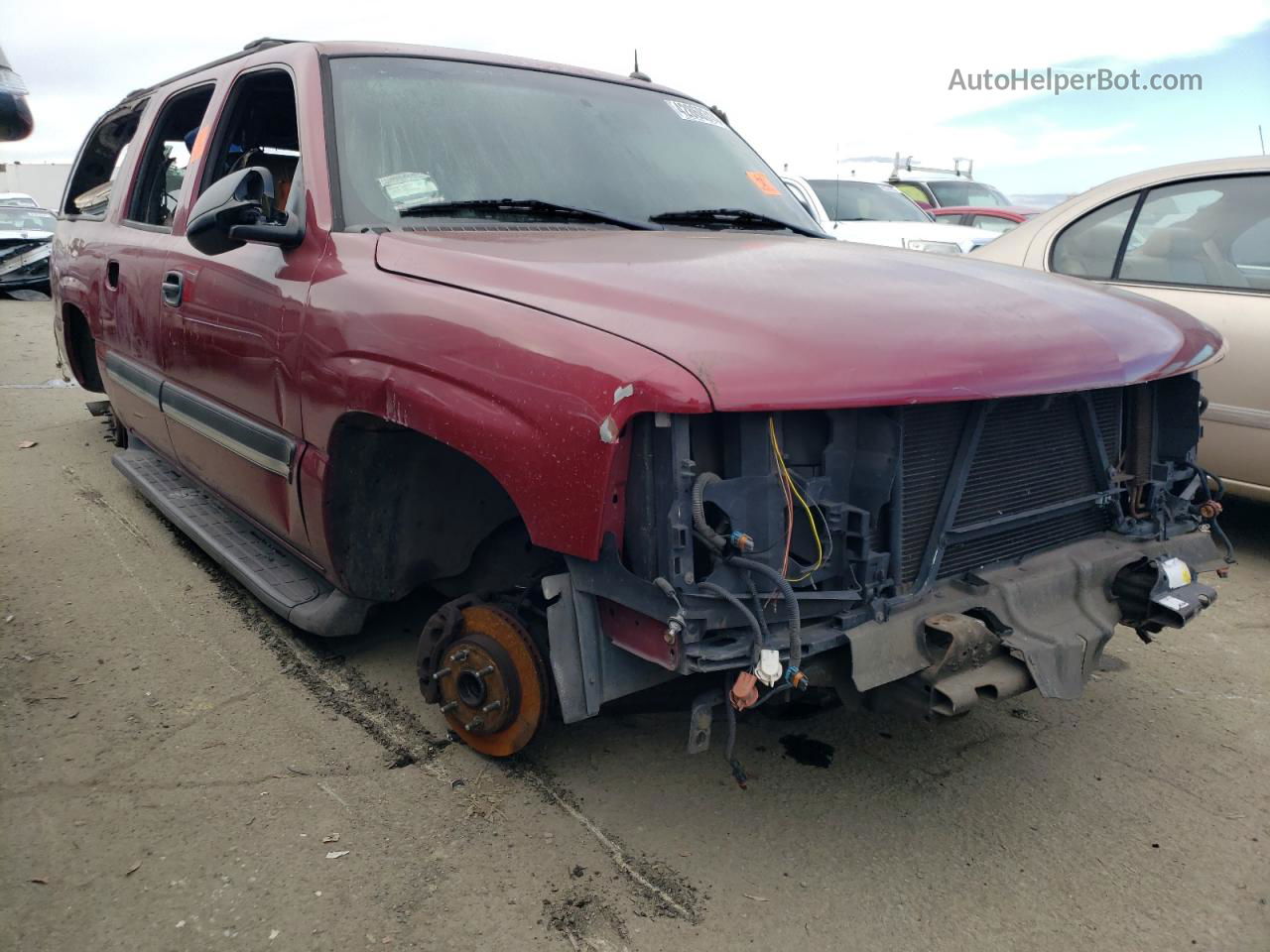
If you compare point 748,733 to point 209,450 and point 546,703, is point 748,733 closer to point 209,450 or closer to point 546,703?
point 546,703

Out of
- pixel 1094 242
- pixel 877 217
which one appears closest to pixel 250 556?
pixel 1094 242

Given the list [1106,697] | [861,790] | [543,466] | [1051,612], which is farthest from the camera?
[1106,697]

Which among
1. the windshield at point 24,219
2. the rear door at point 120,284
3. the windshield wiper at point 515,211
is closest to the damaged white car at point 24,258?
the windshield at point 24,219

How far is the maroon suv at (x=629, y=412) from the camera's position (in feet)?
6.63

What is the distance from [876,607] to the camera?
2.17 metres

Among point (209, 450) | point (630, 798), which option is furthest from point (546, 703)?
point (209, 450)

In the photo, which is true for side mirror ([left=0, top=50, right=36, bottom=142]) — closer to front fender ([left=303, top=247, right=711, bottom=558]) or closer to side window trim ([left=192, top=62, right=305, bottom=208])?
side window trim ([left=192, top=62, right=305, bottom=208])

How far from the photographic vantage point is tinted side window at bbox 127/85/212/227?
4250 millimetres

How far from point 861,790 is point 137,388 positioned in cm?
326

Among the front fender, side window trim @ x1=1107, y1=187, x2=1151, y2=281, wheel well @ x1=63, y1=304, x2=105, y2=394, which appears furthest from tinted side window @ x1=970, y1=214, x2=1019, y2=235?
the front fender

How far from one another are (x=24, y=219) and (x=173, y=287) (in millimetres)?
13575

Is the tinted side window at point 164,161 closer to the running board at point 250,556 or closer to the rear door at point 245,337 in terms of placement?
the rear door at point 245,337

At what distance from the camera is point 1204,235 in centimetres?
444

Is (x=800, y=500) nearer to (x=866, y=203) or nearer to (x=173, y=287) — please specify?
(x=173, y=287)
